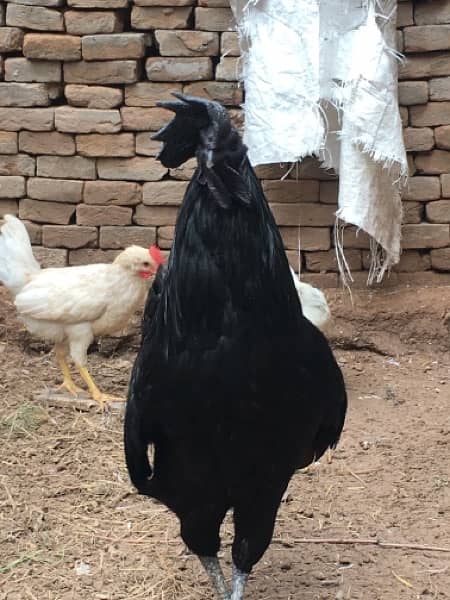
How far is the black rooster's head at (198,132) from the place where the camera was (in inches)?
89.6

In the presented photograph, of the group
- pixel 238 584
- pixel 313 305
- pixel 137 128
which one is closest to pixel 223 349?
pixel 238 584

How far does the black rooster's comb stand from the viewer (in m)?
2.29

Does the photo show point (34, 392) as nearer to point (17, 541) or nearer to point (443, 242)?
point (17, 541)

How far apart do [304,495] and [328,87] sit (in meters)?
2.20

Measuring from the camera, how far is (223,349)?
7.73ft

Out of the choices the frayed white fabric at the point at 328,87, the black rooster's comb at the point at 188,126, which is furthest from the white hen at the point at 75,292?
the black rooster's comb at the point at 188,126

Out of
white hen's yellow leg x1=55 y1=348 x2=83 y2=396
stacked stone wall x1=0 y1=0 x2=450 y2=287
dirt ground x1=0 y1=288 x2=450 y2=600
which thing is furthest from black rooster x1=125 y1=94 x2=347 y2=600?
stacked stone wall x1=0 y1=0 x2=450 y2=287

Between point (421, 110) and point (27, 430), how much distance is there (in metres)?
2.87

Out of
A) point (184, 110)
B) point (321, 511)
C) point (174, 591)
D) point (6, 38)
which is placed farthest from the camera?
point (6, 38)

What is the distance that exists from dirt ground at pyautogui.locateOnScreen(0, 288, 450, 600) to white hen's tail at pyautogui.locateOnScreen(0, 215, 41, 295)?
653mm

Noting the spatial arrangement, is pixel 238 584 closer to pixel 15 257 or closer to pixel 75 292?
pixel 75 292

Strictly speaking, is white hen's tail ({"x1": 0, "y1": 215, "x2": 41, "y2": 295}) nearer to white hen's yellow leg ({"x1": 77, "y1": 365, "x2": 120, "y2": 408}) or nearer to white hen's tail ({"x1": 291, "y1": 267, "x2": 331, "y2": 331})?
white hen's yellow leg ({"x1": 77, "y1": 365, "x2": 120, "y2": 408})

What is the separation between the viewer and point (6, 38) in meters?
5.29

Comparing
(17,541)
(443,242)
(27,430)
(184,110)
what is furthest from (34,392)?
(184,110)
